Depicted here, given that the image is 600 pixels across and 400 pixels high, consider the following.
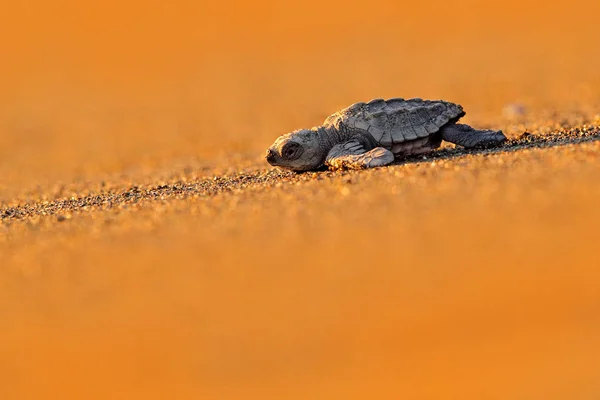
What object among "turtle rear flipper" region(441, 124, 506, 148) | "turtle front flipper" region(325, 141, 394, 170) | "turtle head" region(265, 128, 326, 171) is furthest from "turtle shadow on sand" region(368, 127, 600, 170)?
"turtle head" region(265, 128, 326, 171)

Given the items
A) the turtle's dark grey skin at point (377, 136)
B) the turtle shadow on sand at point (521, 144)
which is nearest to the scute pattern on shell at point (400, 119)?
the turtle's dark grey skin at point (377, 136)

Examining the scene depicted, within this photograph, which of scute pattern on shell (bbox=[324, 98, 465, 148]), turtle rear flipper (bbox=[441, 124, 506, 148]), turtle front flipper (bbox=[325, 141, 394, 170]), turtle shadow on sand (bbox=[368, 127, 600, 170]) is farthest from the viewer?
turtle rear flipper (bbox=[441, 124, 506, 148])

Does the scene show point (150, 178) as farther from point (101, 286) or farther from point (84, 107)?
point (84, 107)

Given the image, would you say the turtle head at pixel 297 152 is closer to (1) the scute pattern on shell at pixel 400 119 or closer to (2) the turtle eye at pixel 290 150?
(2) the turtle eye at pixel 290 150

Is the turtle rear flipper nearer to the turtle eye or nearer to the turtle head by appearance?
the turtle head

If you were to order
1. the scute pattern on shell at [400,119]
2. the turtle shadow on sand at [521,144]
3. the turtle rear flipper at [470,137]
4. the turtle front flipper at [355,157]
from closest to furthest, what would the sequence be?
the turtle front flipper at [355,157] < the turtle shadow on sand at [521,144] < the scute pattern on shell at [400,119] < the turtle rear flipper at [470,137]

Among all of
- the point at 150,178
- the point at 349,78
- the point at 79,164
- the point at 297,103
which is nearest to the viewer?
the point at 150,178

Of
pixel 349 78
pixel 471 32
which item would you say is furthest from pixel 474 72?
pixel 471 32

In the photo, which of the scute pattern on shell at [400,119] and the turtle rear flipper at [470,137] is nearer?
the scute pattern on shell at [400,119]
